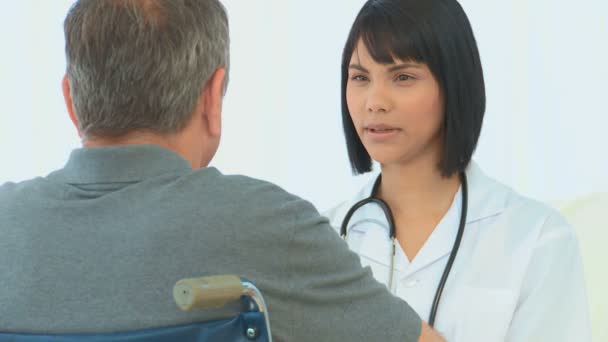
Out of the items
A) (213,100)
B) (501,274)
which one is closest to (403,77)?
(501,274)

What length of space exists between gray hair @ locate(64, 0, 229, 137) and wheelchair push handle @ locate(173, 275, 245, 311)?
250 mm

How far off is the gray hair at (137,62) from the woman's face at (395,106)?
0.55 meters

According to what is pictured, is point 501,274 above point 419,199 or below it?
below

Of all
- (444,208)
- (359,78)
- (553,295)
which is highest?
(359,78)

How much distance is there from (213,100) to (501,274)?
679mm

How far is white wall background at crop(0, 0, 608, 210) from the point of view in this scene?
277cm

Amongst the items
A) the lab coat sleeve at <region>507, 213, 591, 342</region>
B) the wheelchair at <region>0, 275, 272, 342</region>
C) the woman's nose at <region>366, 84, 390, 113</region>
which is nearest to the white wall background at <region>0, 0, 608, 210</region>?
the woman's nose at <region>366, 84, 390, 113</region>

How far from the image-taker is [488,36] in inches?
111

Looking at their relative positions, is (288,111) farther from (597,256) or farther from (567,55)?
(597,256)

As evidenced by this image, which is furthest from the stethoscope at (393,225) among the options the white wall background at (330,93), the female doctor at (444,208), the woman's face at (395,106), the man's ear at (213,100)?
the white wall background at (330,93)

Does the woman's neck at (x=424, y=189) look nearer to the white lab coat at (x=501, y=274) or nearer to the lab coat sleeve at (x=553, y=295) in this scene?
the white lab coat at (x=501, y=274)

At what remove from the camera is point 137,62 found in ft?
3.26

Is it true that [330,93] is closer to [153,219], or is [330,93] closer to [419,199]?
[419,199]

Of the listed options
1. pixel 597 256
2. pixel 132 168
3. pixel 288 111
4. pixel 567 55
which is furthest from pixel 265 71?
pixel 132 168
